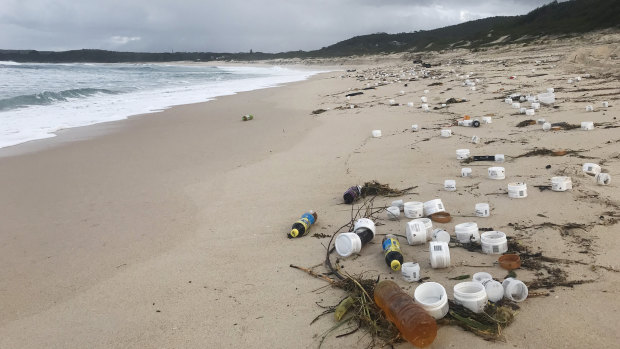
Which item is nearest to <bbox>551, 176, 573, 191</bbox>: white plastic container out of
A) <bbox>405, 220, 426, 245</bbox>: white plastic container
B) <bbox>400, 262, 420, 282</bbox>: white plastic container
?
<bbox>405, 220, 426, 245</bbox>: white plastic container

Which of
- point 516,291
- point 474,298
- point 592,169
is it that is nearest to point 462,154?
point 592,169

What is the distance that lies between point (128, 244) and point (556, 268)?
3.03m

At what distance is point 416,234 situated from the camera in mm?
2773

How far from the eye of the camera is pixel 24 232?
3582 millimetres

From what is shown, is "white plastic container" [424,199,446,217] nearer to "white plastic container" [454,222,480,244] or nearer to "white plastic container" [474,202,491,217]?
"white plastic container" [474,202,491,217]

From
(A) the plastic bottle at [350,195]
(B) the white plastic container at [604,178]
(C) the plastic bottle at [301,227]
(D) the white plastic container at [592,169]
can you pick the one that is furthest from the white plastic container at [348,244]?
(D) the white plastic container at [592,169]

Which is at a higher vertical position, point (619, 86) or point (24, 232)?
point (619, 86)

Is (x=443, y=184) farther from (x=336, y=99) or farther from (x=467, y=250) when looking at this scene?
(x=336, y=99)

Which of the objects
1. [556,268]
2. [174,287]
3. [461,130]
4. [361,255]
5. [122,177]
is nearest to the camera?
[556,268]

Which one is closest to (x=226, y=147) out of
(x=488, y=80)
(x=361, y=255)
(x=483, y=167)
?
(x=483, y=167)

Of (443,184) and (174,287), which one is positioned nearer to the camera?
(174,287)

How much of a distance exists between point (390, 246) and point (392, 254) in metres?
0.09

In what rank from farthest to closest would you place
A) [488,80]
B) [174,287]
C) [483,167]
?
[488,80], [483,167], [174,287]

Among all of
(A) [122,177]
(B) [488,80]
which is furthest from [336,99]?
(A) [122,177]
